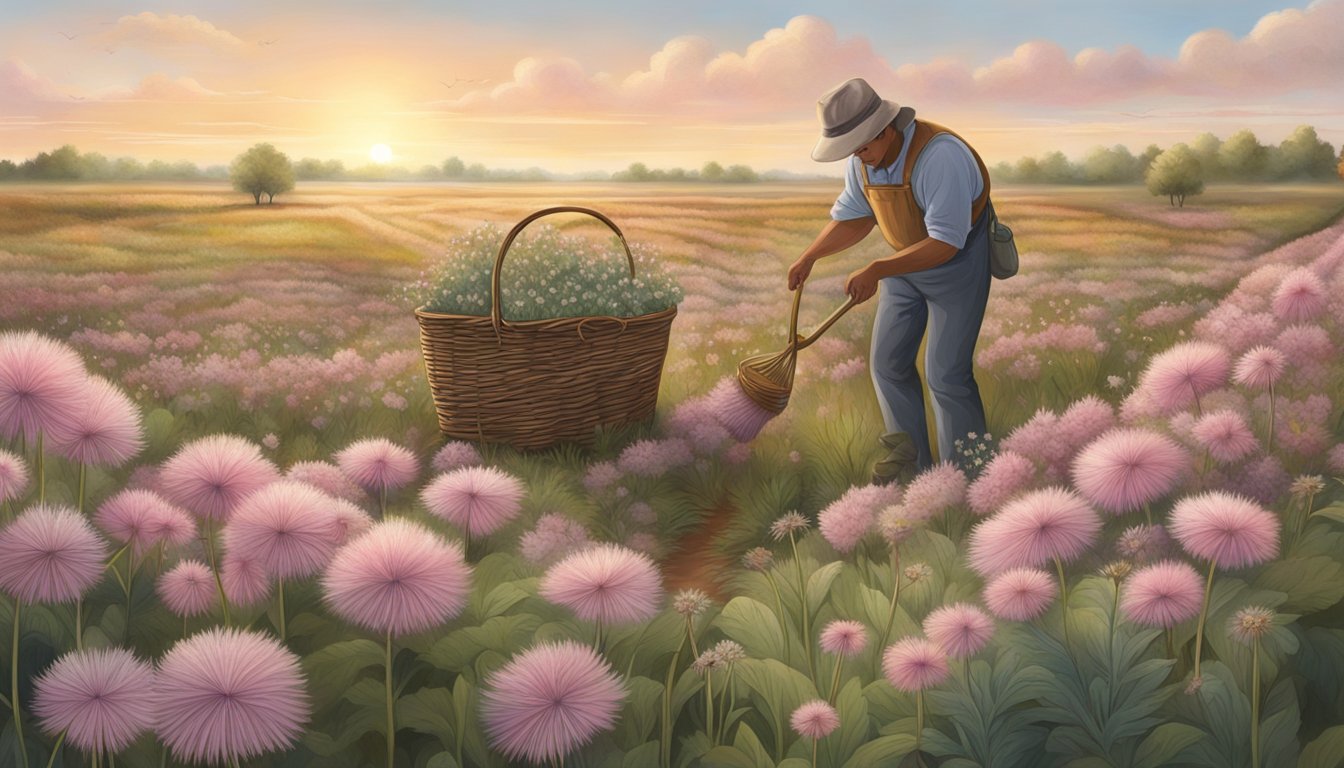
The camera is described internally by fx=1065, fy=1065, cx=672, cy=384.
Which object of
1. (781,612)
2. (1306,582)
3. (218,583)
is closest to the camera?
(218,583)

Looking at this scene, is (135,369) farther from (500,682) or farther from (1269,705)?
(1269,705)

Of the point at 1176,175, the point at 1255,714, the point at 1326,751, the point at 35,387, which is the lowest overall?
the point at 1326,751

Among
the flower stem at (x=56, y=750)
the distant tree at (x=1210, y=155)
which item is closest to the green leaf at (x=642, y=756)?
the flower stem at (x=56, y=750)

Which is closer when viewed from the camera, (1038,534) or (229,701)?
(229,701)

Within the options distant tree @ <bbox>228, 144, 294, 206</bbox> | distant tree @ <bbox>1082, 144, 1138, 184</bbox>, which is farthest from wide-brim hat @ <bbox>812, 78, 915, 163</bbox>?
distant tree @ <bbox>228, 144, 294, 206</bbox>

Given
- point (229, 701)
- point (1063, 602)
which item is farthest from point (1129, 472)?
point (229, 701)

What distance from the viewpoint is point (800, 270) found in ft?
14.5

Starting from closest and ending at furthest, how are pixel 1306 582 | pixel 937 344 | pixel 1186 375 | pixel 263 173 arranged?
1. pixel 1306 582
2. pixel 1186 375
3. pixel 937 344
4. pixel 263 173

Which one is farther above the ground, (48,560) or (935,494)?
(48,560)

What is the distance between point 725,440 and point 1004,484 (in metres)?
1.80

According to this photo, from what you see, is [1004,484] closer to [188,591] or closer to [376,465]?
A: [376,465]

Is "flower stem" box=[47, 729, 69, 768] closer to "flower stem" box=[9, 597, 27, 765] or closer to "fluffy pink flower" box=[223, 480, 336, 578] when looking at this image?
"flower stem" box=[9, 597, 27, 765]

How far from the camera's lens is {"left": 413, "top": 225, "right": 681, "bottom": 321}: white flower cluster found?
15.7ft

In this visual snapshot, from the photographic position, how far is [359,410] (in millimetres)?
4938
